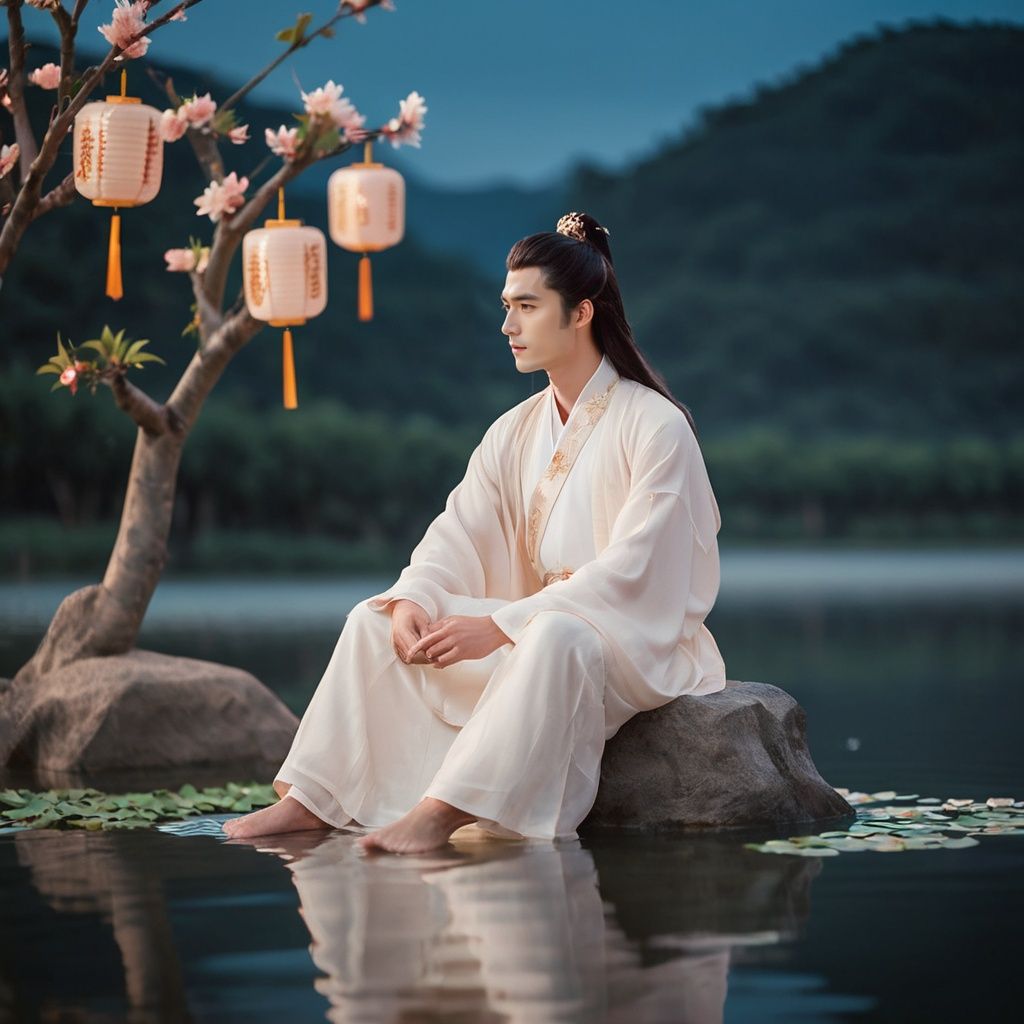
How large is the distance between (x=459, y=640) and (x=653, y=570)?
418 mm

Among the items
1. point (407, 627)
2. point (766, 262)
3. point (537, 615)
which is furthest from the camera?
point (766, 262)

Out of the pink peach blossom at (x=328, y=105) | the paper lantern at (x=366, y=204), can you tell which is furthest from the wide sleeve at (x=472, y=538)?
the paper lantern at (x=366, y=204)

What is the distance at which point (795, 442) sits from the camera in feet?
102

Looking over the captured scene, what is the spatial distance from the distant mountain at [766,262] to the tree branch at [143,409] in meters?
23.0

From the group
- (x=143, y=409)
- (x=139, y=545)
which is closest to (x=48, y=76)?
(x=143, y=409)

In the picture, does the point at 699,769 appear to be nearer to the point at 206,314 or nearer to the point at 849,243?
the point at 206,314

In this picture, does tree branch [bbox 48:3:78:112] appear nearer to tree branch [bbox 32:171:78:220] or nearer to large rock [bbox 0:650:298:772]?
tree branch [bbox 32:171:78:220]

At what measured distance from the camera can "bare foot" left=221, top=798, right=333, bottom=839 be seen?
3344 mm

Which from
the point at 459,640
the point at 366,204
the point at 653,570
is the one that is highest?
the point at 366,204

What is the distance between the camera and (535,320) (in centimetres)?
357

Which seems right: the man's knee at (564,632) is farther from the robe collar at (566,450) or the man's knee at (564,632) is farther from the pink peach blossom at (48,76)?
the pink peach blossom at (48,76)

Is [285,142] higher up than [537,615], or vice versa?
[285,142]

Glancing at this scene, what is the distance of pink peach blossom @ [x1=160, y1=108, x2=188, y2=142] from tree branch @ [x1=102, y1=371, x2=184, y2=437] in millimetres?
711

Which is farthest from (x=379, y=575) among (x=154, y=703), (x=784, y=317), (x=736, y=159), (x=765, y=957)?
(x=736, y=159)
